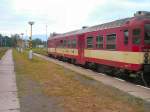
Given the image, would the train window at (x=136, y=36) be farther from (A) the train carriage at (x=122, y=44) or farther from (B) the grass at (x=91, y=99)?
(B) the grass at (x=91, y=99)

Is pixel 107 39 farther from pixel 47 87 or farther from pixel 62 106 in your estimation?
pixel 62 106

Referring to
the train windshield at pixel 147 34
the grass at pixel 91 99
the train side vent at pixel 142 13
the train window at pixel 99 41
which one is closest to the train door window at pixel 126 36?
the train side vent at pixel 142 13

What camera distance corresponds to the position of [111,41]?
22.0 metres

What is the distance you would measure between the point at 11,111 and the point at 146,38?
30.6ft

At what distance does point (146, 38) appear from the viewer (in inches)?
731

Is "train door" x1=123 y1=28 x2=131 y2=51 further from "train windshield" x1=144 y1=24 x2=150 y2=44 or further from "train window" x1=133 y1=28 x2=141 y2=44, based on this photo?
"train windshield" x1=144 y1=24 x2=150 y2=44

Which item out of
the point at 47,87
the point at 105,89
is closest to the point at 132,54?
the point at 105,89

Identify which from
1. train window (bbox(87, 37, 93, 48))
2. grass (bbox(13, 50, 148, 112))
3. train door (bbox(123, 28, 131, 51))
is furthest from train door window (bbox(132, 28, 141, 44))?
train window (bbox(87, 37, 93, 48))

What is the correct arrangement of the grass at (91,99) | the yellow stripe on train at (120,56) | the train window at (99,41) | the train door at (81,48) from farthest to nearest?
the train door at (81,48) < the train window at (99,41) < the yellow stripe on train at (120,56) < the grass at (91,99)

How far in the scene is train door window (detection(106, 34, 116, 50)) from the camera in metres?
21.4

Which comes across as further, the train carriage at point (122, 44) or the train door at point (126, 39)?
the train door at point (126, 39)

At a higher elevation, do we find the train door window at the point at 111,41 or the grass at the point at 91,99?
the train door window at the point at 111,41

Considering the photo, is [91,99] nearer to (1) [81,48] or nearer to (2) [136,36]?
(2) [136,36]

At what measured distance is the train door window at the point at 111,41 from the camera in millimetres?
21361
